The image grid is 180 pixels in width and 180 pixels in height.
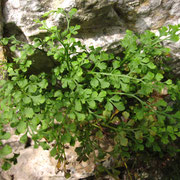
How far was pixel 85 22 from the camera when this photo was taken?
1.81 metres

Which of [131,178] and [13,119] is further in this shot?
[131,178]

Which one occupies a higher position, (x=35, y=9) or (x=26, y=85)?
(x=35, y=9)

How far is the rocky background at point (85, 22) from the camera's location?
171 cm

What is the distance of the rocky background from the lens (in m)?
1.71

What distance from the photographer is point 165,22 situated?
1.93m

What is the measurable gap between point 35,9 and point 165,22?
1474mm

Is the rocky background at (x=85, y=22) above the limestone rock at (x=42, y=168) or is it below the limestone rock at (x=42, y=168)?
above

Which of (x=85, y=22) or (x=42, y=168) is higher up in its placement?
(x=85, y=22)

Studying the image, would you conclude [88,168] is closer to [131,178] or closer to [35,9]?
[131,178]

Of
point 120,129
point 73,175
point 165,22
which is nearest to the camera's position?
point 120,129

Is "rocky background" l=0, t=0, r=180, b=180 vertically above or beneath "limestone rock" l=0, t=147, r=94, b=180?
above

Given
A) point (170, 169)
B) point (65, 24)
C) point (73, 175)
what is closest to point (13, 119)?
point (73, 175)

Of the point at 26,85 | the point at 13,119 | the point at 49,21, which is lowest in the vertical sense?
the point at 13,119

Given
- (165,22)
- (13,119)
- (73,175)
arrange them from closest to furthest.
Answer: (13,119)
(73,175)
(165,22)
